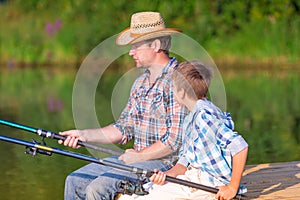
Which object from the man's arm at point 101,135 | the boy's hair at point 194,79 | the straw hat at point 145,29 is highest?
the straw hat at point 145,29

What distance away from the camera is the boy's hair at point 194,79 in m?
4.71

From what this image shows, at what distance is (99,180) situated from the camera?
492 centimetres

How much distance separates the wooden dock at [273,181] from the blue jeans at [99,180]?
862 mm

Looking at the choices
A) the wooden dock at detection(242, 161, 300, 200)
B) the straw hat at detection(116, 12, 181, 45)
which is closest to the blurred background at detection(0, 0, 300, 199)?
the wooden dock at detection(242, 161, 300, 200)

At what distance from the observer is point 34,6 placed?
28812mm

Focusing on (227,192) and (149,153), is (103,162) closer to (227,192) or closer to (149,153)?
(149,153)

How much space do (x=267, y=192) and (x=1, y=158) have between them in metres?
4.65

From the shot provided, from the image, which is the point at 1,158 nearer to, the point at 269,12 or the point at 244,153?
the point at 244,153

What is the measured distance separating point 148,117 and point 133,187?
0.49m

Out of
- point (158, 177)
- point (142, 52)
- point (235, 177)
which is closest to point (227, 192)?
point (235, 177)

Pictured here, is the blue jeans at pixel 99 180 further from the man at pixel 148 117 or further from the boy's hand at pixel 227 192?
the boy's hand at pixel 227 192

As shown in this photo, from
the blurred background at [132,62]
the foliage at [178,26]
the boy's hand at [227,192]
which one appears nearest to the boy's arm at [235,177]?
the boy's hand at [227,192]

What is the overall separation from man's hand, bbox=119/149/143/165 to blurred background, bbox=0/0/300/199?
4091mm

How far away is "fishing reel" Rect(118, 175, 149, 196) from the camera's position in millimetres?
4902
